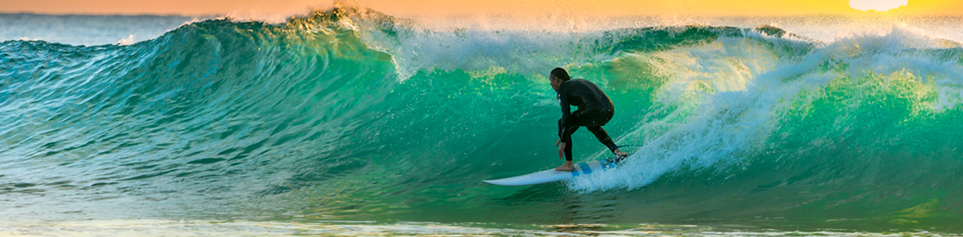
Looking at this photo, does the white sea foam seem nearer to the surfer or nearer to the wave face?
the wave face

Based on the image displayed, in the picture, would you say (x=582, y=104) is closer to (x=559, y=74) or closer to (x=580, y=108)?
(x=580, y=108)

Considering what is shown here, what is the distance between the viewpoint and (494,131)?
6.39 m

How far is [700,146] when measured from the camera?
15.9 feet

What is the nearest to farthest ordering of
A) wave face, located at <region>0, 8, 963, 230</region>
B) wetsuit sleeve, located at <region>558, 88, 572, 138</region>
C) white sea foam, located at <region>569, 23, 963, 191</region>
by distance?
wave face, located at <region>0, 8, 963, 230</region>
wetsuit sleeve, located at <region>558, 88, 572, 138</region>
white sea foam, located at <region>569, 23, 963, 191</region>

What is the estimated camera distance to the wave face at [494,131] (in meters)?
4.29

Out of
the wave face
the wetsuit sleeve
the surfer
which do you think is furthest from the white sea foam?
the wetsuit sleeve

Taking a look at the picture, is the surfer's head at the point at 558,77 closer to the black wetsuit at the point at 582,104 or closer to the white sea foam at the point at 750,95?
the black wetsuit at the point at 582,104

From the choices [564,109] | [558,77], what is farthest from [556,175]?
[558,77]

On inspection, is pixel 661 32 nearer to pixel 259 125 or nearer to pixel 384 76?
pixel 384 76

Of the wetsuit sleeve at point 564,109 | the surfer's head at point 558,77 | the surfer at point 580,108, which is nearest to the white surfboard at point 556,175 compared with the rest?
the surfer at point 580,108

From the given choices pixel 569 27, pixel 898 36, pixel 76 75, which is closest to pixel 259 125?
pixel 569 27

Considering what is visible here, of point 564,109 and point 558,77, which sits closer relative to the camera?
point 564,109

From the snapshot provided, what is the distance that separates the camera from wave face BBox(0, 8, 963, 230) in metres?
4.29

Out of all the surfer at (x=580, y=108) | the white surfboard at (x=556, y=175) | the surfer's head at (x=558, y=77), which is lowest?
the white surfboard at (x=556, y=175)
